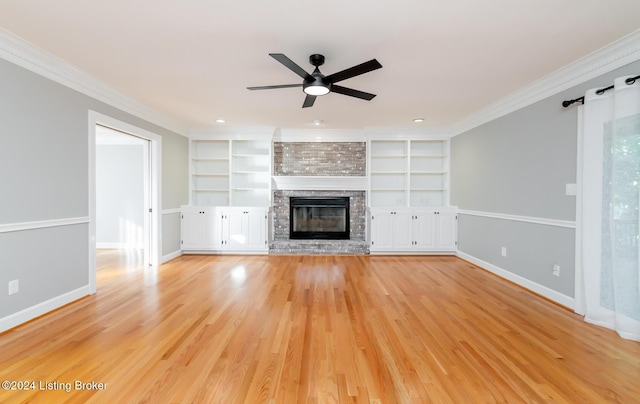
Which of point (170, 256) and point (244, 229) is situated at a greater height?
point (244, 229)

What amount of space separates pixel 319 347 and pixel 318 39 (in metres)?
2.55

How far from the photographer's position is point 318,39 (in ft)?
7.86

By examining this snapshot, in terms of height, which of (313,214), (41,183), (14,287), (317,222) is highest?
(41,183)

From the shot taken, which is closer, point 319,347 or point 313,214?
point 319,347

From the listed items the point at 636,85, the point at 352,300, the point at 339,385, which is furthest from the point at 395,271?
the point at 636,85

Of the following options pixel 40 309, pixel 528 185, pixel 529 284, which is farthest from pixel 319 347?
pixel 528 185

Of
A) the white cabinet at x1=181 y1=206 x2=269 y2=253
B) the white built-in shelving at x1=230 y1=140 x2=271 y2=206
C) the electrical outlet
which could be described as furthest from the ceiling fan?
the white built-in shelving at x1=230 y1=140 x2=271 y2=206

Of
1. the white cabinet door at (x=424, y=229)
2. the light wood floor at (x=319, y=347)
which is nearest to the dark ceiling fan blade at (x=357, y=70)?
the light wood floor at (x=319, y=347)

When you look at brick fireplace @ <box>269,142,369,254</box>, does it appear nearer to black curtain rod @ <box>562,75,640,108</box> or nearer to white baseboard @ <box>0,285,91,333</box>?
white baseboard @ <box>0,285,91,333</box>

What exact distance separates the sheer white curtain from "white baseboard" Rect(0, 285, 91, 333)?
17.5ft

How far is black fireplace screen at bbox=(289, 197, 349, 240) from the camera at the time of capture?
6191 mm

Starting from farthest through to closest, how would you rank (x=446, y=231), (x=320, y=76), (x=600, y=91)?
(x=446, y=231) < (x=600, y=91) < (x=320, y=76)

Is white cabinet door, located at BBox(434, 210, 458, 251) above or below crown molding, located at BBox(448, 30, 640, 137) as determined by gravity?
below

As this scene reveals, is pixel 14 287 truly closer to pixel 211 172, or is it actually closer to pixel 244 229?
pixel 244 229
